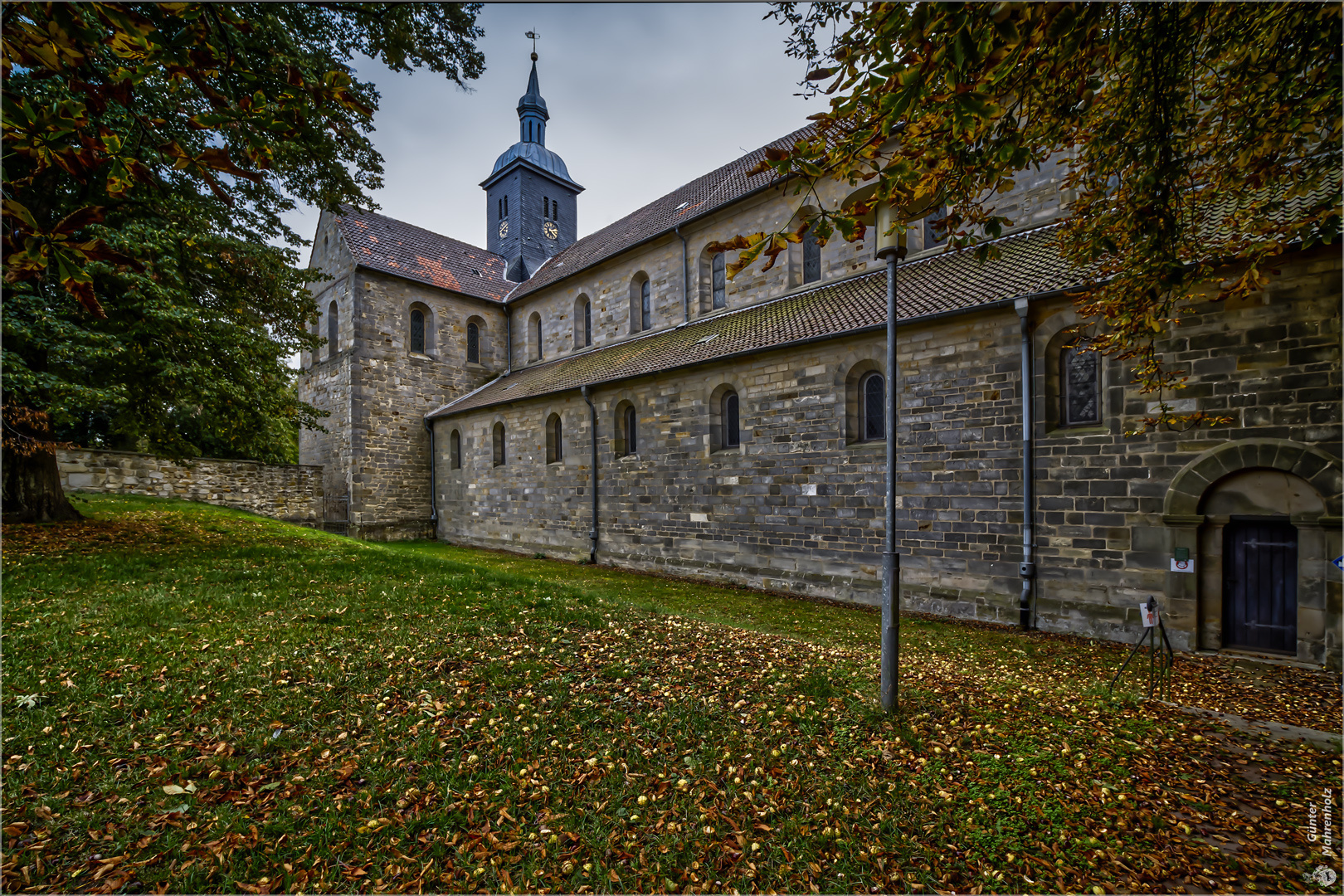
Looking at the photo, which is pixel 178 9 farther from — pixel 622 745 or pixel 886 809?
pixel 886 809

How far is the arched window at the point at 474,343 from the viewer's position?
22.7m

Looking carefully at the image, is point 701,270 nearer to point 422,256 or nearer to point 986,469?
point 986,469

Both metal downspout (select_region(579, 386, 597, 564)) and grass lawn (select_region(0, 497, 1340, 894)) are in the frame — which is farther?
metal downspout (select_region(579, 386, 597, 564))

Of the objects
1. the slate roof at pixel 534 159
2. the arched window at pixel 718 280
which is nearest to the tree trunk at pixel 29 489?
the arched window at pixel 718 280

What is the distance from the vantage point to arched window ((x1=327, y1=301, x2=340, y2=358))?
2062 centimetres

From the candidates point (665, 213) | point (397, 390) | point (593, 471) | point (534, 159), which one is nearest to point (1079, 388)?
point (593, 471)

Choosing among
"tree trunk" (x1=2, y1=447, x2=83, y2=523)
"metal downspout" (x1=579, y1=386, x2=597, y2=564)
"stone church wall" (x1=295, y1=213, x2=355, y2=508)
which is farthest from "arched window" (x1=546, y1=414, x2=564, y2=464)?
"tree trunk" (x1=2, y1=447, x2=83, y2=523)

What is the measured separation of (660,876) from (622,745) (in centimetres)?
107

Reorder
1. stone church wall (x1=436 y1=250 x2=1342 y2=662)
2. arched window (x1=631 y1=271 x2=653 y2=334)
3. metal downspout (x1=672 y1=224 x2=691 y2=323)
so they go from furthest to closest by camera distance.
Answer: arched window (x1=631 y1=271 x2=653 y2=334) < metal downspout (x1=672 y1=224 x2=691 y2=323) < stone church wall (x1=436 y1=250 x2=1342 y2=662)

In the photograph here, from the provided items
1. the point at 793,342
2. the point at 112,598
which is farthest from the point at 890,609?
the point at 112,598

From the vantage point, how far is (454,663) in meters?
4.87

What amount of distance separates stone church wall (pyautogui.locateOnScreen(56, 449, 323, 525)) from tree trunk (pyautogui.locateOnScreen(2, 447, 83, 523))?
3.16m

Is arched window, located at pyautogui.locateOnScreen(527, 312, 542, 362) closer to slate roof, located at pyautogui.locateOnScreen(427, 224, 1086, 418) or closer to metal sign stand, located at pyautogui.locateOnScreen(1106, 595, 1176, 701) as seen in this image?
slate roof, located at pyautogui.locateOnScreen(427, 224, 1086, 418)

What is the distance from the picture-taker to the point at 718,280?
15.9m
